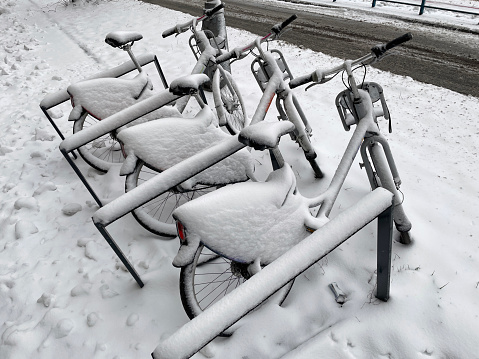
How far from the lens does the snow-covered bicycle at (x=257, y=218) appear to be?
1.67 metres

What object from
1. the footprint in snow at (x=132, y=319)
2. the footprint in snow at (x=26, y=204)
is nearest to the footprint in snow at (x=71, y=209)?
the footprint in snow at (x=26, y=204)

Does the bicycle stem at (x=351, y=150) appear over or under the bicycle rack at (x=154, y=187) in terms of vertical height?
under

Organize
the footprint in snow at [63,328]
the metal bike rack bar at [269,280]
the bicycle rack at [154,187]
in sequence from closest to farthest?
the metal bike rack bar at [269,280]
the bicycle rack at [154,187]
the footprint in snow at [63,328]

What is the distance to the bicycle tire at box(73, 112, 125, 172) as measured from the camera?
345cm

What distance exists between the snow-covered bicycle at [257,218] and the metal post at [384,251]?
0.90 ft

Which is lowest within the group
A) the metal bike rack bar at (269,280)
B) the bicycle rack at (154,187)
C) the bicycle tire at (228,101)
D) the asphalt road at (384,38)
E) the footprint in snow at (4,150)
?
the asphalt road at (384,38)

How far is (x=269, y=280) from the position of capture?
Result: 1.23 m

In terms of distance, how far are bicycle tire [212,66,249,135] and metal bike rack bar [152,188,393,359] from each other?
222 centimetres

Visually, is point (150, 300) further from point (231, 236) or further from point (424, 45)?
point (424, 45)

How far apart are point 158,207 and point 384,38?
689cm

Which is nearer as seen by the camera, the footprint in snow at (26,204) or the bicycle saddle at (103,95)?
the footprint in snow at (26,204)

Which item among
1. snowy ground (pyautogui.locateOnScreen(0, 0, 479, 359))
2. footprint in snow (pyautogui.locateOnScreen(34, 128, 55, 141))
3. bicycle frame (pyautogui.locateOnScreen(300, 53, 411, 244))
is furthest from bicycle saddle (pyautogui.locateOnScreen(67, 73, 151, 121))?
bicycle frame (pyautogui.locateOnScreen(300, 53, 411, 244))

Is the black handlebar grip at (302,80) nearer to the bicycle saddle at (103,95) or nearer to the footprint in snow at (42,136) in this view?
the bicycle saddle at (103,95)

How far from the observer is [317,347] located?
180cm
